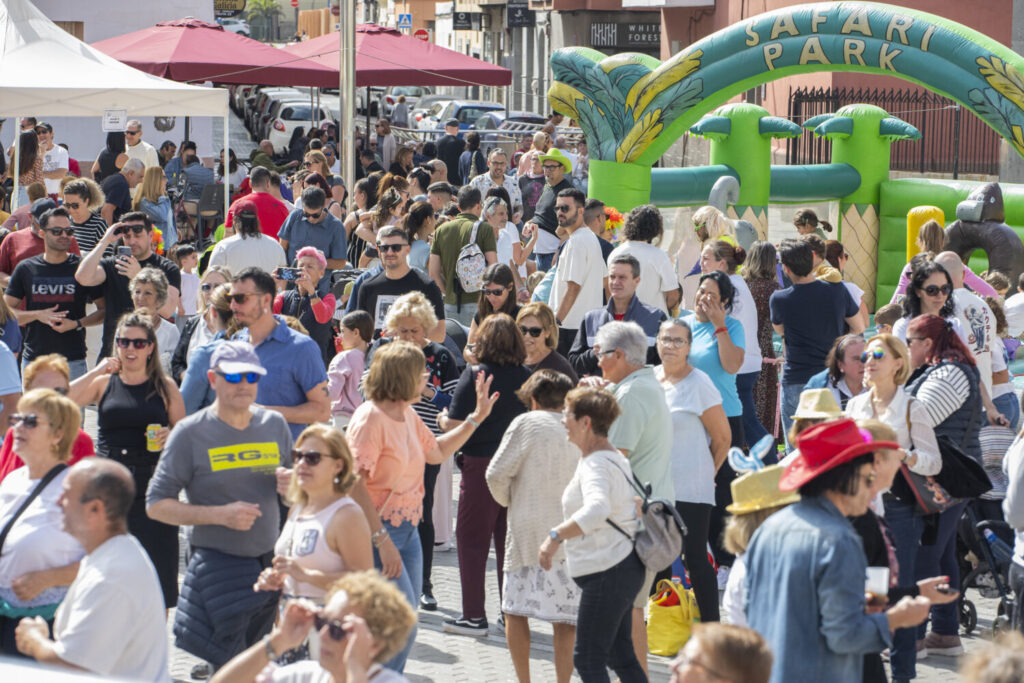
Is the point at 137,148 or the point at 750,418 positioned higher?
the point at 137,148

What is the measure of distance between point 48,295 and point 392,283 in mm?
2201

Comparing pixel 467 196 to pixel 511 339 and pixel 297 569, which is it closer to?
pixel 511 339

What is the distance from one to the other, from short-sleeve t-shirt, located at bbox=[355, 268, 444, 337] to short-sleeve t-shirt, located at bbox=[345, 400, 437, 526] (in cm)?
251

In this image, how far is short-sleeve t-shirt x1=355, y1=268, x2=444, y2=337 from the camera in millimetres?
8336

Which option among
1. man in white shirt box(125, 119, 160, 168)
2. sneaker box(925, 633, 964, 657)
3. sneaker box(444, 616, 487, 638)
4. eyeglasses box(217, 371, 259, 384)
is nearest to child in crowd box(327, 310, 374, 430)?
sneaker box(444, 616, 487, 638)

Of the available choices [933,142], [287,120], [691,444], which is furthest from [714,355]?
[287,120]

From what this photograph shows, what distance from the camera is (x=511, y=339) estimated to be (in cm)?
668

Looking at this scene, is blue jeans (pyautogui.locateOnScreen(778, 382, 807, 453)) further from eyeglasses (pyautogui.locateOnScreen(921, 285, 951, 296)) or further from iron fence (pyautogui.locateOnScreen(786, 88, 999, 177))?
iron fence (pyautogui.locateOnScreen(786, 88, 999, 177))

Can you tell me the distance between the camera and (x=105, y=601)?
4.10m

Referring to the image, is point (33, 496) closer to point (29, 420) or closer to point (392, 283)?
point (29, 420)

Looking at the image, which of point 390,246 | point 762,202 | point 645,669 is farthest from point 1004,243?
point 645,669

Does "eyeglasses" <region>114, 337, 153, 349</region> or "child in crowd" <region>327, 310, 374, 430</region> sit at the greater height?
"eyeglasses" <region>114, 337, 153, 349</region>

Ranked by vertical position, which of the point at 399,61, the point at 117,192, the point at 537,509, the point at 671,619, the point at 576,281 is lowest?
the point at 671,619

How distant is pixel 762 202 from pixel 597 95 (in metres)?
2.34
